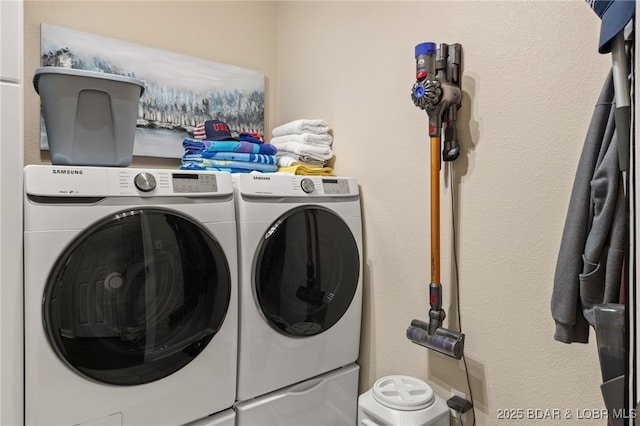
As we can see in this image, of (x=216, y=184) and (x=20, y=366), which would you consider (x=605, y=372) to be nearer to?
(x=216, y=184)

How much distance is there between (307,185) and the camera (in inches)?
67.7

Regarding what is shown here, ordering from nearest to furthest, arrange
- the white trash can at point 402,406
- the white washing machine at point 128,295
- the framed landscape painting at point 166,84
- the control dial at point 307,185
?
1. the white washing machine at point 128,295
2. the white trash can at point 402,406
3. the control dial at point 307,185
4. the framed landscape painting at point 166,84

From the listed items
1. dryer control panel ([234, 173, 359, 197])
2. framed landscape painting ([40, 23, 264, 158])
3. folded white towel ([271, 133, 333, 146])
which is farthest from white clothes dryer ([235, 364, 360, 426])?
framed landscape painting ([40, 23, 264, 158])

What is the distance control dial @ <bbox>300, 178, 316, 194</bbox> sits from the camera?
1.71 meters

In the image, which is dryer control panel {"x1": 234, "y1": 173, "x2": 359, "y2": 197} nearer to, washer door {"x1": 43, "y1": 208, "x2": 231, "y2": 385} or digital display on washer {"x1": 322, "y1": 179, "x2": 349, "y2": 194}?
digital display on washer {"x1": 322, "y1": 179, "x2": 349, "y2": 194}

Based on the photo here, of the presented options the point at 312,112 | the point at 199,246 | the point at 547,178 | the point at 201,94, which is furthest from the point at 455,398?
the point at 201,94

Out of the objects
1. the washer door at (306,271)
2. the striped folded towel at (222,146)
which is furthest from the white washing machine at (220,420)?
the striped folded towel at (222,146)

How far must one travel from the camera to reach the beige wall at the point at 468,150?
50.7 inches

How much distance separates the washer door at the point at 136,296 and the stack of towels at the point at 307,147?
0.66m

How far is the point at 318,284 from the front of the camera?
68.5 inches

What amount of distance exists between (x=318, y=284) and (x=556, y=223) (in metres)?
0.89

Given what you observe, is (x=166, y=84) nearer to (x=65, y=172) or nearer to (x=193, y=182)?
(x=193, y=182)

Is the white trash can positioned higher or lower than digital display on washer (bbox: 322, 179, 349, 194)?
lower

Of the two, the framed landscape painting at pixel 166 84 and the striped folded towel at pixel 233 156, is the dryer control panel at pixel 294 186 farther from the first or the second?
the framed landscape painting at pixel 166 84
